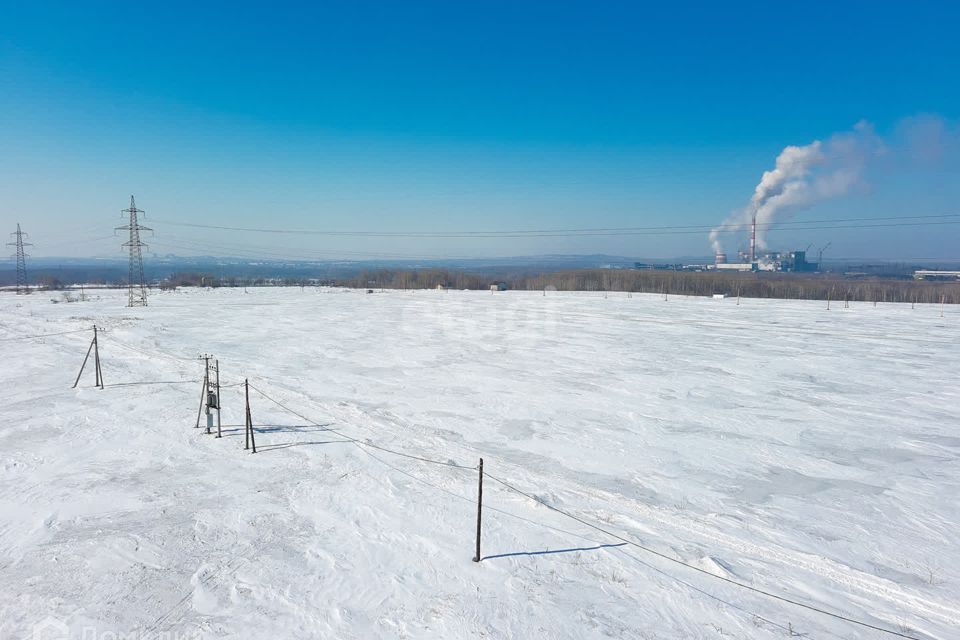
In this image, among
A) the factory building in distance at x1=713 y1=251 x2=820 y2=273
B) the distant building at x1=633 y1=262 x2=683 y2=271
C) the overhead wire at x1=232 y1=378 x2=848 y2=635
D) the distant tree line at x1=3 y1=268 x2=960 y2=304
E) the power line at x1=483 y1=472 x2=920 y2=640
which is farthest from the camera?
the factory building in distance at x1=713 y1=251 x2=820 y2=273

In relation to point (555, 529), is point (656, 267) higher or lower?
higher

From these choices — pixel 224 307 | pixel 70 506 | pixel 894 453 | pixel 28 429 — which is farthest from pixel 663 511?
pixel 224 307

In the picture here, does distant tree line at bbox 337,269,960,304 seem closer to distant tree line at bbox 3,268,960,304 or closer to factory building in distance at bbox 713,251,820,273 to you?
distant tree line at bbox 3,268,960,304

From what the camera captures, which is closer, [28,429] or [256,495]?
[256,495]

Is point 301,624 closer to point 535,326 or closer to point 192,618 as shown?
point 192,618

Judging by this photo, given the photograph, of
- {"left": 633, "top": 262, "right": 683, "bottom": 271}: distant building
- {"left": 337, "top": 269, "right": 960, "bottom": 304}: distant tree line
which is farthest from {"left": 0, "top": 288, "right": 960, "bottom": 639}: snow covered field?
{"left": 633, "top": 262, "right": 683, "bottom": 271}: distant building

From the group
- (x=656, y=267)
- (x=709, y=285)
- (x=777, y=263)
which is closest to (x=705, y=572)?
(x=709, y=285)

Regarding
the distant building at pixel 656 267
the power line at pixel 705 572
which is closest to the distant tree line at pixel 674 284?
the distant building at pixel 656 267

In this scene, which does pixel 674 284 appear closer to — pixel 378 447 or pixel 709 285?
pixel 709 285
